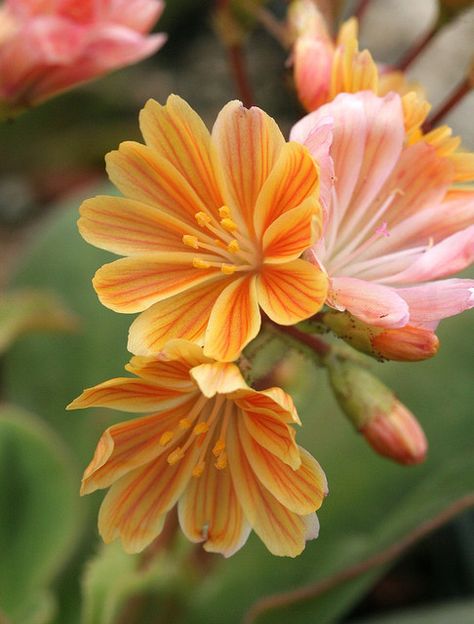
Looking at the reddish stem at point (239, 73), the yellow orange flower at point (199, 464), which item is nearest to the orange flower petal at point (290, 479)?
the yellow orange flower at point (199, 464)

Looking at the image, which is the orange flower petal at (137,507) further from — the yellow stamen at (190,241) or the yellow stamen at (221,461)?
the yellow stamen at (190,241)

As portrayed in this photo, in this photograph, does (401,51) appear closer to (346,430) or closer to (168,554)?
(346,430)

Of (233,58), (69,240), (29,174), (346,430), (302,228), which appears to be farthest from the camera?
(29,174)

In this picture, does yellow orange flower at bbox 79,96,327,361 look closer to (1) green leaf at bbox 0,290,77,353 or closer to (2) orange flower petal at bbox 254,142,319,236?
(2) orange flower petal at bbox 254,142,319,236

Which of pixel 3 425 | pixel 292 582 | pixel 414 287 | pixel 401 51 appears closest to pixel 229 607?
pixel 292 582

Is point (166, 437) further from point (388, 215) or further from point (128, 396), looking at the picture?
point (388, 215)

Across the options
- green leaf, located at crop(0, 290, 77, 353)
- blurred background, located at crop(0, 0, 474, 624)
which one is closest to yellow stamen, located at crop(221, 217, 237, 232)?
blurred background, located at crop(0, 0, 474, 624)
